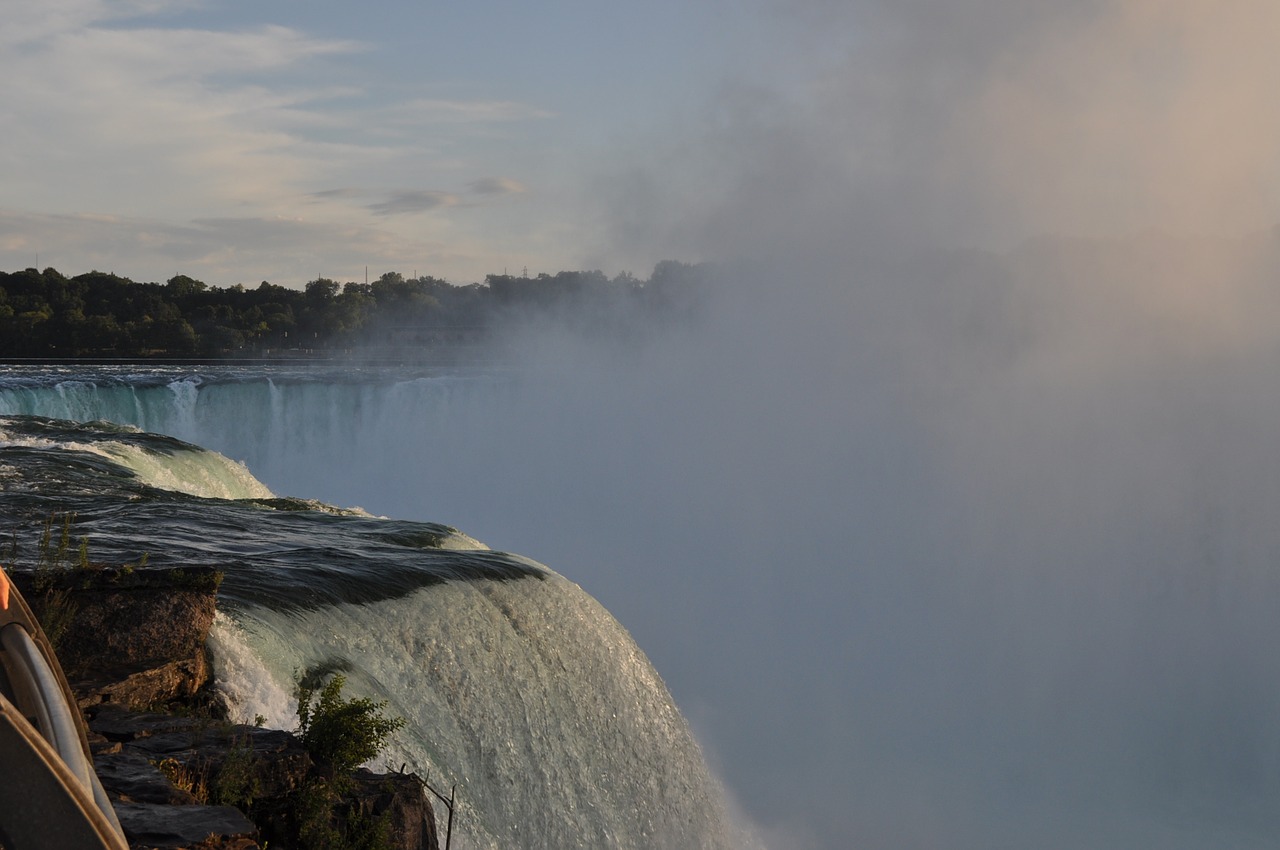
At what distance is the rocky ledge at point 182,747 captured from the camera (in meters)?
4.89

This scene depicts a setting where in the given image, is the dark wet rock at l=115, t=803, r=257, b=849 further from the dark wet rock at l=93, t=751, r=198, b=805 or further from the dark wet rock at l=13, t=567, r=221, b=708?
the dark wet rock at l=13, t=567, r=221, b=708

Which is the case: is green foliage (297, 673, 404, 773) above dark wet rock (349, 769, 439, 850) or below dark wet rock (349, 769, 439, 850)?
above

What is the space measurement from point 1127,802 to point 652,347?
97.4ft

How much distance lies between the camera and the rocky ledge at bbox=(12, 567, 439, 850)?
4.89 metres

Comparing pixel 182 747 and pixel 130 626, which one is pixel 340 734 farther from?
pixel 130 626

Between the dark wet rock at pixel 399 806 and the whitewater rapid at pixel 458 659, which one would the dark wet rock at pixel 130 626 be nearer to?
the whitewater rapid at pixel 458 659

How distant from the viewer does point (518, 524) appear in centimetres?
3566

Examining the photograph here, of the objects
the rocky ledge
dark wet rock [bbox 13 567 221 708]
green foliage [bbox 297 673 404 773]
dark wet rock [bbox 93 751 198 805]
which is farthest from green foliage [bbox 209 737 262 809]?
dark wet rock [bbox 13 567 221 708]

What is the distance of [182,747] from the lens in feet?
18.4

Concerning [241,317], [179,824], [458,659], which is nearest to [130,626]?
[179,824]

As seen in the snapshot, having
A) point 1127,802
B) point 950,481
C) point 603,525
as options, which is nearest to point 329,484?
point 603,525

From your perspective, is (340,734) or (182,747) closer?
(182,747)

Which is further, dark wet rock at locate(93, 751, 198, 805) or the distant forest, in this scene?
the distant forest

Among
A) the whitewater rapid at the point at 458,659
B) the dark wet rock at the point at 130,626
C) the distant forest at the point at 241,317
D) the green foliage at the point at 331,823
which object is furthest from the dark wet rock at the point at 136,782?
the distant forest at the point at 241,317
